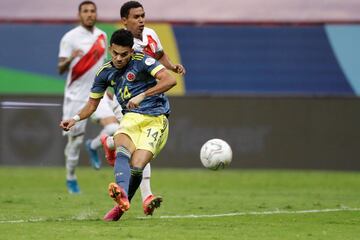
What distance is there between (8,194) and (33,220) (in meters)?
4.14

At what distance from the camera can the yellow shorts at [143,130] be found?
425 inches

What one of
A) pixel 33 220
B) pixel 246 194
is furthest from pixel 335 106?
pixel 33 220

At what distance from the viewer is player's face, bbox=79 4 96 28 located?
15617 millimetres

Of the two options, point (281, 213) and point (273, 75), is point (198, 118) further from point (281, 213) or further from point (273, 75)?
point (281, 213)

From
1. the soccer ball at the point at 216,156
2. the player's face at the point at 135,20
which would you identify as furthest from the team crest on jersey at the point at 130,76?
the soccer ball at the point at 216,156

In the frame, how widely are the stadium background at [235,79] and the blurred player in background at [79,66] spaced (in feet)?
15.8

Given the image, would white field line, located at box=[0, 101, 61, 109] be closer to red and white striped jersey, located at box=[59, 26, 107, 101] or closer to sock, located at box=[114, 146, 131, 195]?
red and white striped jersey, located at box=[59, 26, 107, 101]

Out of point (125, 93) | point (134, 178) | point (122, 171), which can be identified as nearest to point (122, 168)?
point (122, 171)

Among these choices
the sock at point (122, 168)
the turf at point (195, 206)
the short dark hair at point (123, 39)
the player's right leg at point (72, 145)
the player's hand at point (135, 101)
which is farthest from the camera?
the player's right leg at point (72, 145)

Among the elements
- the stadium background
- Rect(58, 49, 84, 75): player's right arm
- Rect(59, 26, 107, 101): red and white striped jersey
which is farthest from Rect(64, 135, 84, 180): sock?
the stadium background

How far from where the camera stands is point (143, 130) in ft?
35.7

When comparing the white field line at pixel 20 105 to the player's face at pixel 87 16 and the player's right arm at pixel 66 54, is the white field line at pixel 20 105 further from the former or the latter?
the player's face at pixel 87 16

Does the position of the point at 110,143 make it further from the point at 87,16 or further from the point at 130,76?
the point at 87,16

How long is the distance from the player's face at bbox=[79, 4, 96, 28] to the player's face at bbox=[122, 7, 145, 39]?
3.87 meters
